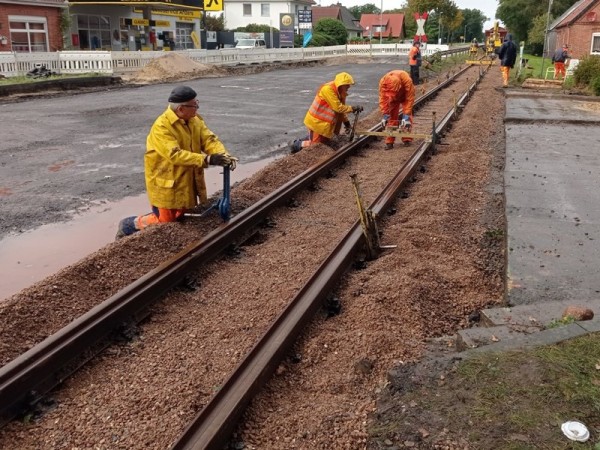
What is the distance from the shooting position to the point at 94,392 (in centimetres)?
368

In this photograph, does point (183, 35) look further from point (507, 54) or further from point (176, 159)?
point (176, 159)

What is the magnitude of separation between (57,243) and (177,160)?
70.1 inches

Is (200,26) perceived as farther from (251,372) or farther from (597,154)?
(251,372)

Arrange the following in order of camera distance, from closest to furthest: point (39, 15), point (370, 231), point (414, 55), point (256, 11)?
point (370, 231) < point (414, 55) < point (39, 15) < point (256, 11)

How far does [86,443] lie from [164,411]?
1.47 ft

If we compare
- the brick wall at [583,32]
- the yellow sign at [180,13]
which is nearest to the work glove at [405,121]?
the brick wall at [583,32]

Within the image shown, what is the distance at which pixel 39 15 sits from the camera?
3172 cm

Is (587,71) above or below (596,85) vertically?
above

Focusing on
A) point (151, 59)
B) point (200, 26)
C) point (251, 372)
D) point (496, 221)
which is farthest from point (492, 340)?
point (200, 26)

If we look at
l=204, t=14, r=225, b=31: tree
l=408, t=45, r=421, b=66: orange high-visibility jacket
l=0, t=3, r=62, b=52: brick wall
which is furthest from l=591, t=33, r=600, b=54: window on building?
l=204, t=14, r=225, b=31: tree

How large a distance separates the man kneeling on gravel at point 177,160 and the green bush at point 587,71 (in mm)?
17726

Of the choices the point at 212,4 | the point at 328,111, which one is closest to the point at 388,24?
the point at 212,4

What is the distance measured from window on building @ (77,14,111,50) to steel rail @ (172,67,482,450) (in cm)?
3653

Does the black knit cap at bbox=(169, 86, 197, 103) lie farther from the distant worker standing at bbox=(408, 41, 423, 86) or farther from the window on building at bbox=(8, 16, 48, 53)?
the window on building at bbox=(8, 16, 48, 53)
